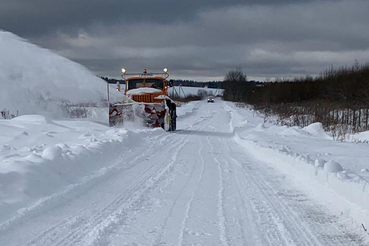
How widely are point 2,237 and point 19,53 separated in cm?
1161

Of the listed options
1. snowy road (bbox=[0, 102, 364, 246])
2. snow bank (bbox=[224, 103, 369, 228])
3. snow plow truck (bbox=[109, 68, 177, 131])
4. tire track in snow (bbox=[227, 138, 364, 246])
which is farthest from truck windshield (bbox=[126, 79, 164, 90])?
tire track in snow (bbox=[227, 138, 364, 246])

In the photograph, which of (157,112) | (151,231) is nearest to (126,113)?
(157,112)

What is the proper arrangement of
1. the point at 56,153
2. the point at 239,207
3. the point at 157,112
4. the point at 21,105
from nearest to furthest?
the point at 239,207 → the point at 56,153 → the point at 21,105 → the point at 157,112

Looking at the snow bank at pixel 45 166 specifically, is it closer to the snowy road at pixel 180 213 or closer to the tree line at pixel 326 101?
the snowy road at pixel 180 213

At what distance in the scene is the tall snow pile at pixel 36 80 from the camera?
14.6 m

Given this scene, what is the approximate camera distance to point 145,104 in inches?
773

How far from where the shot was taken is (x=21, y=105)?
18.5 m

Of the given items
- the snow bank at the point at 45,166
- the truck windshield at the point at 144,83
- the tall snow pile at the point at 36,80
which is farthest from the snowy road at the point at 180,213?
the truck windshield at the point at 144,83

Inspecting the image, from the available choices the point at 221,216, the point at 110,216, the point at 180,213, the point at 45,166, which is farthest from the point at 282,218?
the point at 45,166

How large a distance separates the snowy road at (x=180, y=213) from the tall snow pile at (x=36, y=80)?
7.58 metres

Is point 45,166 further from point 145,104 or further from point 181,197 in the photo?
point 145,104

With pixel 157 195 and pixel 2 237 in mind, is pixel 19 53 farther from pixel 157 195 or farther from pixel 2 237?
pixel 2 237

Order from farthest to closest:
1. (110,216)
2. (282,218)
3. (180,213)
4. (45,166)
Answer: (45,166) < (180,213) < (282,218) < (110,216)

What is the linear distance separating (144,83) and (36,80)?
270 inches
